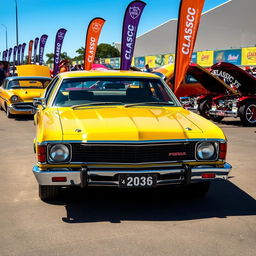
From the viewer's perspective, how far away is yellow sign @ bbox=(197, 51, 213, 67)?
32.8m

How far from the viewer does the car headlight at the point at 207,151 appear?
14.1 feet

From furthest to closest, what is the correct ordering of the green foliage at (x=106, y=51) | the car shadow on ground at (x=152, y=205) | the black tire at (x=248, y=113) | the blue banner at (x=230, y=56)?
the green foliage at (x=106, y=51) < the blue banner at (x=230, y=56) < the black tire at (x=248, y=113) < the car shadow on ground at (x=152, y=205)

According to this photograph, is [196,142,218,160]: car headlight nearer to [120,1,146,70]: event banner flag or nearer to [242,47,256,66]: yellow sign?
[120,1,146,70]: event banner flag

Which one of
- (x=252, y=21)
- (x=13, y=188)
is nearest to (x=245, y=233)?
(x=13, y=188)

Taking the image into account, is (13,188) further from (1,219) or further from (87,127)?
(87,127)

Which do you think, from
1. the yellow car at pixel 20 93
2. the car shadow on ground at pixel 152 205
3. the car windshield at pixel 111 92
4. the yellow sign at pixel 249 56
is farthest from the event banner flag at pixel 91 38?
the car shadow on ground at pixel 152 205

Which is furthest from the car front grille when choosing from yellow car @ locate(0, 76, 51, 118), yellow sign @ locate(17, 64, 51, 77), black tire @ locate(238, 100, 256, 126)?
yellow sign @ locate(17, 64, 51, 77)

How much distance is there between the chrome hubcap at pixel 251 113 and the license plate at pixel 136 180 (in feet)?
29.0

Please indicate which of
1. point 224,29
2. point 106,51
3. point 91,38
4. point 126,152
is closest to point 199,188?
point 126,152

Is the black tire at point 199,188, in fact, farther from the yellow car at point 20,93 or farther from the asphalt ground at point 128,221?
the yellow car at point 20,93

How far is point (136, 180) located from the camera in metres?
4.08

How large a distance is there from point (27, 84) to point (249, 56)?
63.7ft

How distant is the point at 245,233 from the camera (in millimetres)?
3783

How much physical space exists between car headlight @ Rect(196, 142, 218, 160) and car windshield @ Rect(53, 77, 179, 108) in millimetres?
1343
